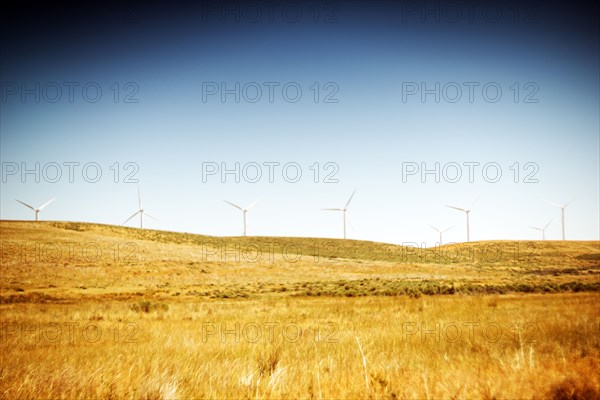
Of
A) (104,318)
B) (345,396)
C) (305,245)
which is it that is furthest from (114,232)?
(345,396)

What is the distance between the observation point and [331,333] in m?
9.02

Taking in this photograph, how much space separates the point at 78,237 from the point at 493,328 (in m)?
71.5

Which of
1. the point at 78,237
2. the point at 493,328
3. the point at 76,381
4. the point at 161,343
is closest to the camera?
the point at 76,381

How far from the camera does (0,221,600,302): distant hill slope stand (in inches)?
1143

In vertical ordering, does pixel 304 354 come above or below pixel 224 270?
above

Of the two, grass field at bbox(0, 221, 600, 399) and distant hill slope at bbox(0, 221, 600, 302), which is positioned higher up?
grass field at bbox(0, 221, 600, 399)

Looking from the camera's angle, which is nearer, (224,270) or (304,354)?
(304,354)

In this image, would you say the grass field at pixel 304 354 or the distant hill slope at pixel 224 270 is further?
the distant hill slope at pixel 224 270

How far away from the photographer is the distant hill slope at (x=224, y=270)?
2903cm

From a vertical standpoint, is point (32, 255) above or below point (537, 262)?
above

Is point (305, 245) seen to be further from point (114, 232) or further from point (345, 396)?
point (345, 396)

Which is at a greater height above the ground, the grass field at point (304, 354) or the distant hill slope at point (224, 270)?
the grass field at point (304, 354)

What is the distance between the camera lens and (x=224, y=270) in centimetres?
5016

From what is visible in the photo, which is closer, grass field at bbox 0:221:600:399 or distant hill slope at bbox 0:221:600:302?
grass field at bbox 0:221:600:399
